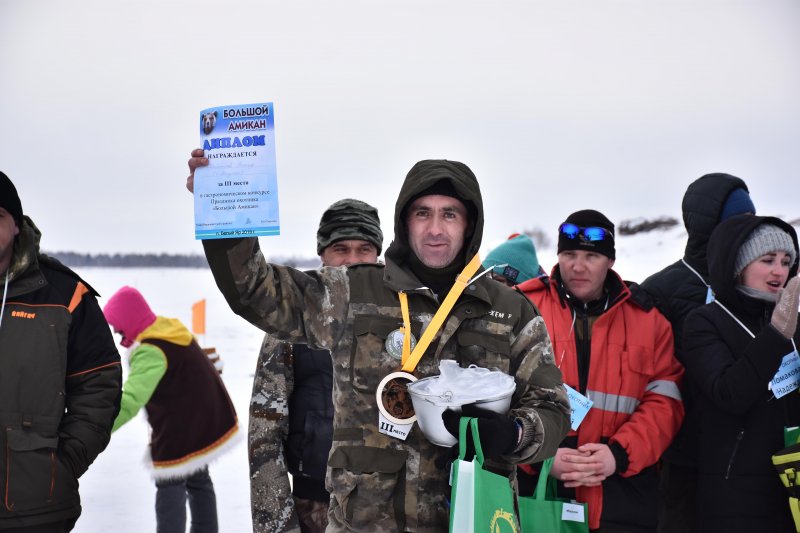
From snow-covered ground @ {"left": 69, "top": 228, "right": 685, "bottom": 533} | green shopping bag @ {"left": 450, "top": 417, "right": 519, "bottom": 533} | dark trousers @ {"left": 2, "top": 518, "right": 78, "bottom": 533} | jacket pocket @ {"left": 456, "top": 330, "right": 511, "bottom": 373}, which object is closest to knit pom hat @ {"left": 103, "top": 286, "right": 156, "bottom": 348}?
snow-covered ground @ {"left": 69, "top": 228, "right": 685, "bottom": 533}

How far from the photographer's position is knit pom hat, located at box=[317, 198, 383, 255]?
3621 millimetres

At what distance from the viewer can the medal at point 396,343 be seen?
7.41 ft

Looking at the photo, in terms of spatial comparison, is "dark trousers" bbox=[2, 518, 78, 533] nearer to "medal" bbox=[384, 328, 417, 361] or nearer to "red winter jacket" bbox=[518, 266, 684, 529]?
"medal" bbox=[384, 328, 417, 361]

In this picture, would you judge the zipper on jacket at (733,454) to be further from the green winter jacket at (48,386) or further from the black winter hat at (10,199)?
the black winter hat at (10,199)

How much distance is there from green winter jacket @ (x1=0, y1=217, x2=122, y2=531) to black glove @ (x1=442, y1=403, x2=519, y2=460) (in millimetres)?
1689

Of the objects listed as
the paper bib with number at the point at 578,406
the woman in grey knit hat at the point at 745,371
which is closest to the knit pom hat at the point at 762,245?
the woman in grey knit hat at the point at 745,371

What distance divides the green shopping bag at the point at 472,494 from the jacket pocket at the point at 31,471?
1723 millimetres

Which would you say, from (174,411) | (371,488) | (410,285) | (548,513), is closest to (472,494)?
(371,488)

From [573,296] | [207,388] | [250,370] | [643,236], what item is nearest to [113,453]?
[207,388]

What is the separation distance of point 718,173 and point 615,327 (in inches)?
48.7

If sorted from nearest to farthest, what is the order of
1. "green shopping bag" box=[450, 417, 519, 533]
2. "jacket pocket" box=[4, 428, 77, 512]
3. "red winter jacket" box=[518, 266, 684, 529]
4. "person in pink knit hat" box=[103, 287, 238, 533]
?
1. "green shopping bag" box=[450, 417, 519, 533]
2. "jacket pocket" box=[4, 428, 77, 512]
3. "red winter jacket" box=[518, 266, 684, 529]
4. "person in pink knit hat" box=[103, 287, 238, 533]

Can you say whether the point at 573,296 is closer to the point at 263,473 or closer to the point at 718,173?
the point at 718,173

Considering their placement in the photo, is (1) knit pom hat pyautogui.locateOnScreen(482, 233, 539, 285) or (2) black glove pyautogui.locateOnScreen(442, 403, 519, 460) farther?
(1) knit pom hat pyautogui.locateOnScreen(482, 233, 539, 285)

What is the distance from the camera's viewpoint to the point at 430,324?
2256 mm
